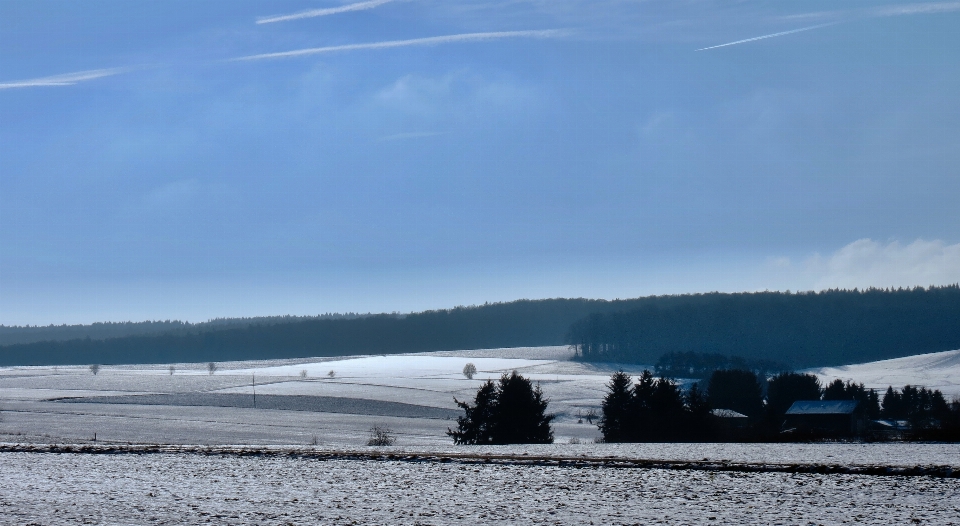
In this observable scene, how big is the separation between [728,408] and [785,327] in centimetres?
10647

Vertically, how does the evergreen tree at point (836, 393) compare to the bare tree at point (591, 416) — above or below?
above

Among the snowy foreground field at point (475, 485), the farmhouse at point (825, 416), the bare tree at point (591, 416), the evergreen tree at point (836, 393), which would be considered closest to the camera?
the snowy foreground field at point (475, 485)

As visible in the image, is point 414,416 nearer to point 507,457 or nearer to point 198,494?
point 507,457

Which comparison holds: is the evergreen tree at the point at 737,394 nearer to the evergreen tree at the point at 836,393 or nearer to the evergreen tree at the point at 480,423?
the evergreen tree at the point at 836,393

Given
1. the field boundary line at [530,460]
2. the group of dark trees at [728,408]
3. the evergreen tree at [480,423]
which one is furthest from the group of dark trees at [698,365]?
the field boundary line at [530,460]

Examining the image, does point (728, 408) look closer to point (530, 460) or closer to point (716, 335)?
point (530, 460)

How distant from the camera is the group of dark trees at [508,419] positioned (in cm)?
4372

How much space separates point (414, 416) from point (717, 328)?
4485 inches

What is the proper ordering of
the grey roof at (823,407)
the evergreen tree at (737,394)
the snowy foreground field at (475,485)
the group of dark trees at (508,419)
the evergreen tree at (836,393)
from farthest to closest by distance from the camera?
the evergreen tree at (836,393) → the evergreen tree at (737,394) → the grey roof at (823,407) → the group of dark trees at (508,419) → the snowy foreground field at (475,485)

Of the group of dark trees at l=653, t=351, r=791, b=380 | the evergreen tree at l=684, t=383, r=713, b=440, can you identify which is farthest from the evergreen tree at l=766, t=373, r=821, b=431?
the group of dark trees at l=653, t=351, r=791, b=380

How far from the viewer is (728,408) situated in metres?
70.4

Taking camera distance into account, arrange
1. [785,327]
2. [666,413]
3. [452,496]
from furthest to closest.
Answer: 1. [785,327]
2. [666,413]
3. [452,496]

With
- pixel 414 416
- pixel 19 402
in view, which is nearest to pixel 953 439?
pixel 414 416

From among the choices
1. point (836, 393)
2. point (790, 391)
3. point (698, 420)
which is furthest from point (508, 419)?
point (836, 393)
